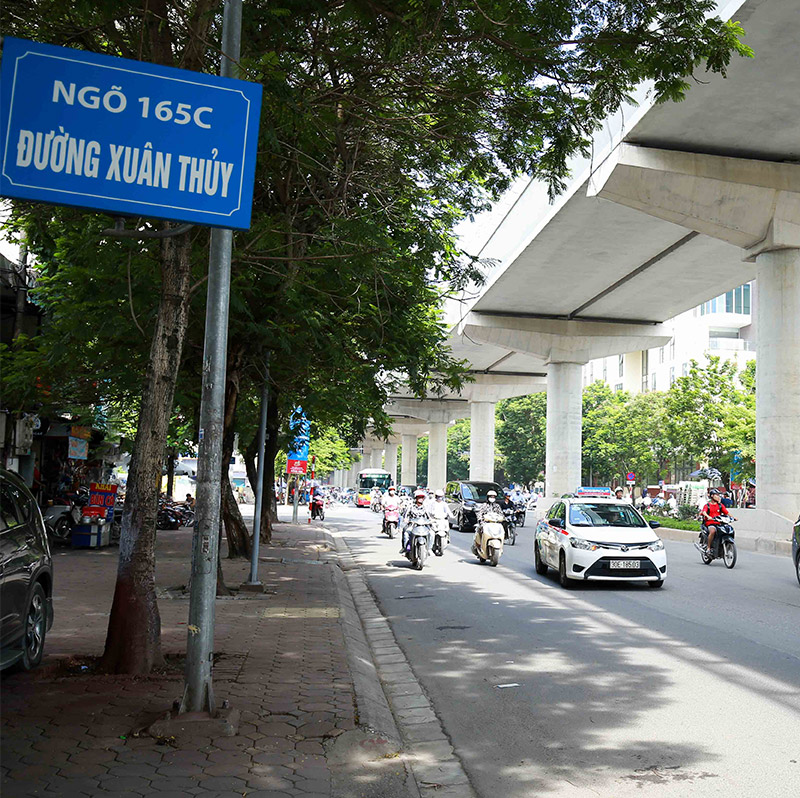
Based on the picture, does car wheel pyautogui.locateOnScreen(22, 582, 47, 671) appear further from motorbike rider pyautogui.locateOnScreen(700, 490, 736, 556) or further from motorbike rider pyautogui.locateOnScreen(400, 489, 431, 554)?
motorbike rider pyautogui.locateOnScreen(700, 490, 736, 556)

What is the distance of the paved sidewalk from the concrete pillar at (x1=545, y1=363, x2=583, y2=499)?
32825 millimetres

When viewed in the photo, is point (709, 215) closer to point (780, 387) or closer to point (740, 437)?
point (780, 387)

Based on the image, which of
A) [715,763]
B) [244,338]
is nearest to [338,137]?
[244,338]

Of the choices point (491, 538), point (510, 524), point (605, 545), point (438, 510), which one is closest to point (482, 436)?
point (510, 524)

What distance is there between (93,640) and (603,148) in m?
19.1

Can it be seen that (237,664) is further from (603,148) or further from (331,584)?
(603,148)

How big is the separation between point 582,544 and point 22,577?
373 inches

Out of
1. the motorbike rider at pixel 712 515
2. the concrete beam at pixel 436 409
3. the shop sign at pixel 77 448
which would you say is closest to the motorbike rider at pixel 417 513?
the motorbike rider at pixel 712 515

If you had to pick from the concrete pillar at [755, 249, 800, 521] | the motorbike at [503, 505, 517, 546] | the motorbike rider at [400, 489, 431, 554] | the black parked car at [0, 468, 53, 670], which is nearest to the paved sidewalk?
the black parked car at [0, 468, 53, 670]

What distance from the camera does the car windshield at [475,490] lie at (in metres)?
32.5

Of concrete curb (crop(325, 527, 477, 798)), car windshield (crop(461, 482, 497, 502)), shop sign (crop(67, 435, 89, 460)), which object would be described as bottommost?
concrete curb (crop(325, 527, 477, 798))

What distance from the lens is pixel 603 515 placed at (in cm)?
1529

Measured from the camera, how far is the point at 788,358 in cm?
2348

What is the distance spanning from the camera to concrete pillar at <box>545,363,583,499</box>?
4203 centimetres
